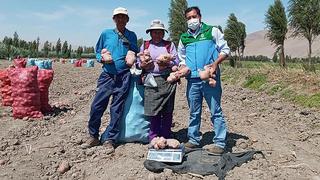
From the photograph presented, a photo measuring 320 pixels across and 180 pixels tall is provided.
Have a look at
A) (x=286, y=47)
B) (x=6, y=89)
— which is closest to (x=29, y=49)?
(x=6, y=89)

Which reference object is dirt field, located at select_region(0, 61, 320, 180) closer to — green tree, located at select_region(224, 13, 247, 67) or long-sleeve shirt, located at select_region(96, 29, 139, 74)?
long-sleeve shirt, located at select_region(96, 29, 139, 74)

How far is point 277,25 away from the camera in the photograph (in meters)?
30.2

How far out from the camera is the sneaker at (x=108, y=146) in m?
4.79

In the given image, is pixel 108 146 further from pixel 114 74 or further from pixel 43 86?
A: pixel 43 86

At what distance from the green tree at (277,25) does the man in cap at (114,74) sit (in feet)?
85.4

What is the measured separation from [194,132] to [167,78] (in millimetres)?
685

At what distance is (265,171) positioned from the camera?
13.3 feet

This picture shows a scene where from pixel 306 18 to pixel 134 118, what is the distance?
2085 cm

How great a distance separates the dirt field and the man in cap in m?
0.27

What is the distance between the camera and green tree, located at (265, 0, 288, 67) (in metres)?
29.8

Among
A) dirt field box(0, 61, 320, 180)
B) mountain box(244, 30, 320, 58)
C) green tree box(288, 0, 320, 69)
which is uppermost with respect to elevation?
mountain box(244, 30, 320, 58)

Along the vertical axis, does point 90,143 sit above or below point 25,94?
below

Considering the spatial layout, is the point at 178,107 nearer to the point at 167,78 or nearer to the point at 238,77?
the point at 167,78

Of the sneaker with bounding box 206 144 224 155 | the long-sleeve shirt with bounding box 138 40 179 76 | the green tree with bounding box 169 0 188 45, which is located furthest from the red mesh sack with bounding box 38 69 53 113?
the green tree with bounding box 169 0 188 45
